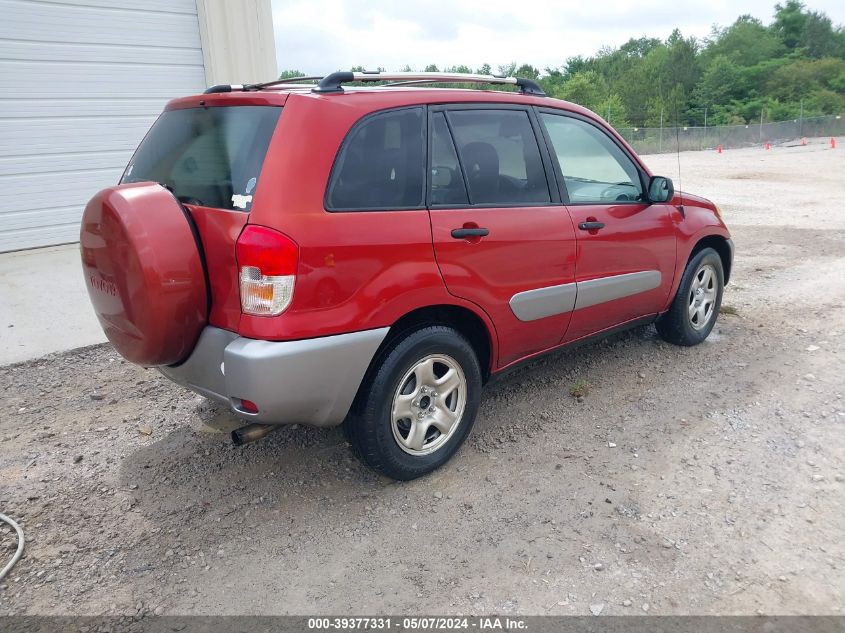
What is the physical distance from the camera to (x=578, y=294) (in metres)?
3.92

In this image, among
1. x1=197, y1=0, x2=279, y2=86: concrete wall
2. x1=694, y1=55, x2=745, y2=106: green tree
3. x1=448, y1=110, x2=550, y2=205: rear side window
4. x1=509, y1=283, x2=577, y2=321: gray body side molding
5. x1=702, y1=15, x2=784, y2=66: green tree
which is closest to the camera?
x1=448, y1=110, x2=550, y2=205: rear side window

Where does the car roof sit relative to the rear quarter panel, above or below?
above

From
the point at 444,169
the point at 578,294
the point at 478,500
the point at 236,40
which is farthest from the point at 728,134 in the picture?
the point at 478,500

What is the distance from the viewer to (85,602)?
2594mm

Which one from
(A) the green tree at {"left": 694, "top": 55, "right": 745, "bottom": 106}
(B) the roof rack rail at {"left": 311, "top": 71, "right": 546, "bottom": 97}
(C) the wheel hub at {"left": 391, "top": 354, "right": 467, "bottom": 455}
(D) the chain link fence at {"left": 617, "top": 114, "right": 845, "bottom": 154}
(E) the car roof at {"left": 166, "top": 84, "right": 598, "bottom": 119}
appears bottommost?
(C) the wheel hub at {"left": 391, "top": 354, "right": 467, "bottom": 455}

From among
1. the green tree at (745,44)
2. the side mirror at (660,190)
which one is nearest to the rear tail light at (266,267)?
the side mirror at (660,190)

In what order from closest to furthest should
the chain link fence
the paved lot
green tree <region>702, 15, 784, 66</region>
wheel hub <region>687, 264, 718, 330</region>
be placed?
wheel hub <region>687, 264, 718, 330</region> → the paved lot → the chain link fence → green tree <region>702, 15, 784, 66</region>

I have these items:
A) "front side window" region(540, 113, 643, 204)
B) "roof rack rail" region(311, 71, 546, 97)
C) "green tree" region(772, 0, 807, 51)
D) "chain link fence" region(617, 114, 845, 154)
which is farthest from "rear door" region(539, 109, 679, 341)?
"green tree" region(772, 0, 807, 51)

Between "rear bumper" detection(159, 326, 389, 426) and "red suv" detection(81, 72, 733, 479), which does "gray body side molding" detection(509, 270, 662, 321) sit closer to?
"red suv" detection(81, 72, 733, 479)

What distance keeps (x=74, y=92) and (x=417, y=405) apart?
7.24 metres

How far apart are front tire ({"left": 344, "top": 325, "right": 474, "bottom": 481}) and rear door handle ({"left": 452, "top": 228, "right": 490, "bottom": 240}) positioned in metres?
0.45

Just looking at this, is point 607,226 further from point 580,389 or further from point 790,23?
point 790,23

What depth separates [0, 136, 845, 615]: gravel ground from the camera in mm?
2627

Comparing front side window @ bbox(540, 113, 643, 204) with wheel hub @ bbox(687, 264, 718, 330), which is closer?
front side window @ bbox(540, 113, 643, 204)
